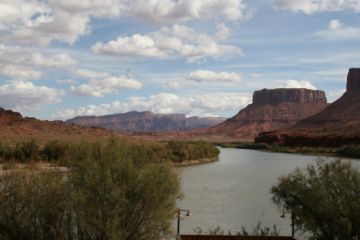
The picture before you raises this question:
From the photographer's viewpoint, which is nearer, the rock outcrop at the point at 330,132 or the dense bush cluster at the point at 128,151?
the dense bush cluster at the point at 128,151

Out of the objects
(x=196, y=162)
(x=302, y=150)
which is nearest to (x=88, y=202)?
(x=196, y=162)

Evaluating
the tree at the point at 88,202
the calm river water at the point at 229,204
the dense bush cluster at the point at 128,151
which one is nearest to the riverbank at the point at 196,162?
the dense bush cluster at the point at 128,151

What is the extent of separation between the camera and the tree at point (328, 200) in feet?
54.4

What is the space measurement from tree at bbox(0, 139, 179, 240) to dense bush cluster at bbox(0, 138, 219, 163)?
0.54m

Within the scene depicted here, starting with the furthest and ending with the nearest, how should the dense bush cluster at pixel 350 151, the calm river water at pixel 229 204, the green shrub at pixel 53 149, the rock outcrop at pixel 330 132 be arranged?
the rock outcrop at pixel 330 132 < the dense bush cluster at pixel 350 151 < the green shrub at pixel 53 149 < the calm river water at pixel 229 204

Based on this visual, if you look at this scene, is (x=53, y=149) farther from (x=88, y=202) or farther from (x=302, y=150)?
(x=302, y=150)

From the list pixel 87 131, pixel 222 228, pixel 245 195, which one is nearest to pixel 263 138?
pixel 87 131

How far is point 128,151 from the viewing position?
52.6 ft

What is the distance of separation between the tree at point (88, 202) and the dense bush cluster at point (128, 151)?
1.78ft

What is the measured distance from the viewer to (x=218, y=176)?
5247cm

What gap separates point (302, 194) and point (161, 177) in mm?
5505

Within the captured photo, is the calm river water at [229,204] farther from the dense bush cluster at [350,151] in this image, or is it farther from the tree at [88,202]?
the dense bush cluster at [350,151]

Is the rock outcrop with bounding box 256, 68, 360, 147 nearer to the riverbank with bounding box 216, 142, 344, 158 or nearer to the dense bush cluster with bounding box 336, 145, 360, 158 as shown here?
the riverbank with bounding box 216, 142, 344, 158

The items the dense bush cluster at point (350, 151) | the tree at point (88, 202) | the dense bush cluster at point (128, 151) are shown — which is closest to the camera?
the tree at point (88, 202)
